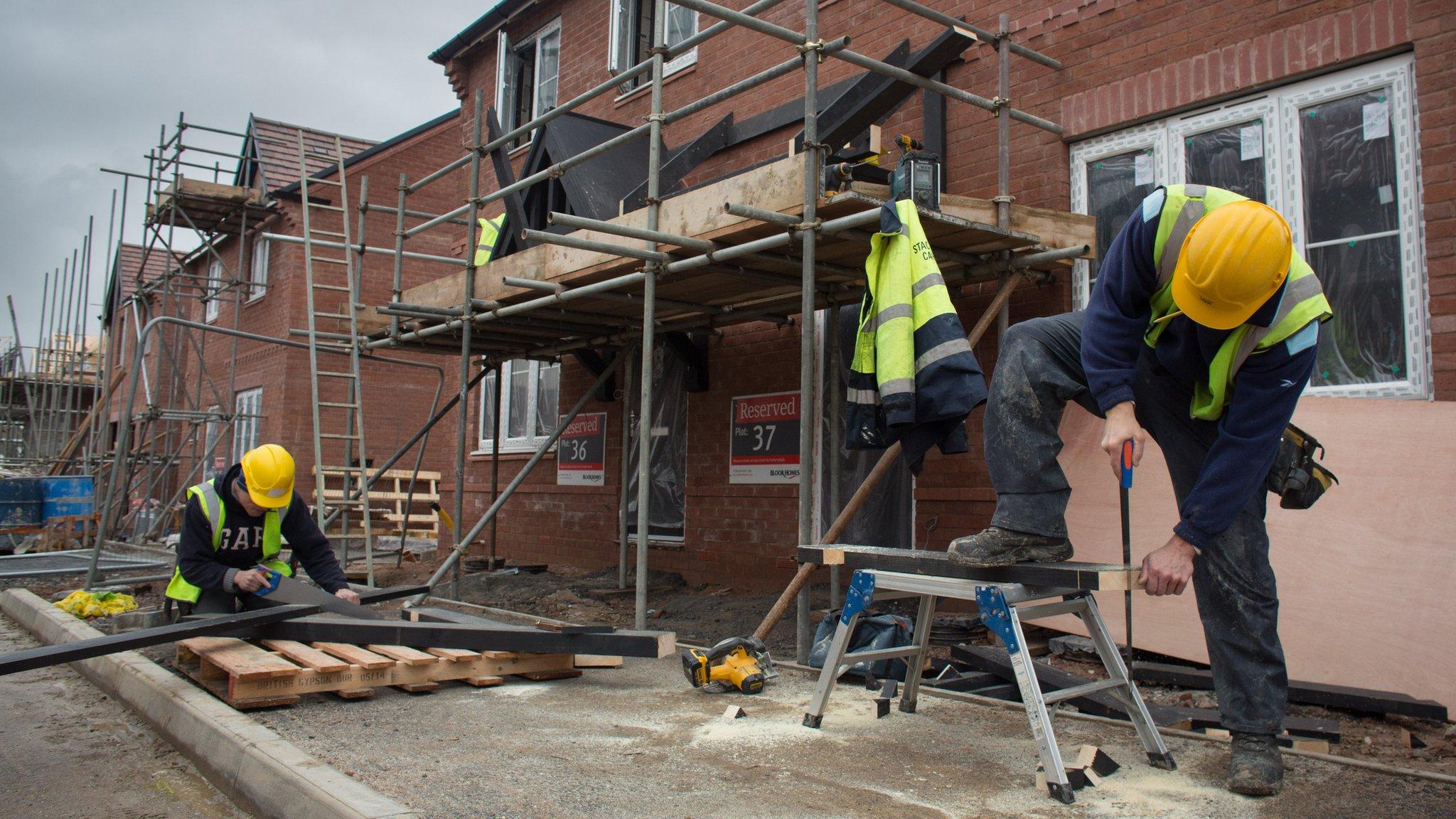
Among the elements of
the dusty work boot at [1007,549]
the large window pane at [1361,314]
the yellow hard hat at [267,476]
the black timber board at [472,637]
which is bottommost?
the black timber board at [472,637]

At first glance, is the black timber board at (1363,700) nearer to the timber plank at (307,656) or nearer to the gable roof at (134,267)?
the timber plank at (307,656)

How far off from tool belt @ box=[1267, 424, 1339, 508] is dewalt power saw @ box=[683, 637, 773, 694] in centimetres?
249

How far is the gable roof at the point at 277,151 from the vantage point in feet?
64.2

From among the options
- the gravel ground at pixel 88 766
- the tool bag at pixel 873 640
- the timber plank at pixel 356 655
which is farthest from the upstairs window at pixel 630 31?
the gravel ground at pixel 88 766

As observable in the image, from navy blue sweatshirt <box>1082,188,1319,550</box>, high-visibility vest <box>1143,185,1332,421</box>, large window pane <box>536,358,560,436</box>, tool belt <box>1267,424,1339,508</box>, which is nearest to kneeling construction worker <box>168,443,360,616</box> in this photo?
navy blue sweatshirt <box>1082,188,1319,550</box>

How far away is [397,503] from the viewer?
1762 cm

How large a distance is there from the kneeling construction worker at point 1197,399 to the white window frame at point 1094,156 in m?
3.08

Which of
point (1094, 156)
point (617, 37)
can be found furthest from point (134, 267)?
point (1094, 156)

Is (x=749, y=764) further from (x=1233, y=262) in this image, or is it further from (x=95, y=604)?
(x=95, y=604)

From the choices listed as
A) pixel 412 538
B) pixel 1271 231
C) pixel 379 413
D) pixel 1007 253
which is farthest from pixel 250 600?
pixel 379 413

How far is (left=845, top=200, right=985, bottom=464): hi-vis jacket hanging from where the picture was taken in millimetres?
4664

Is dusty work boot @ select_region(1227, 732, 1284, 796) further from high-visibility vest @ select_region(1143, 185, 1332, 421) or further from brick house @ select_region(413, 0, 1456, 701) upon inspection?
brick house @ select_region(413, 0, 1456, 701)

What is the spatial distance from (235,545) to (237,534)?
0.07 meters

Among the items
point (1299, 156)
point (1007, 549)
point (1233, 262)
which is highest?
point (1299, 156)
